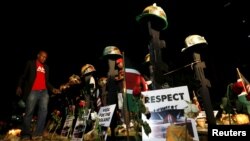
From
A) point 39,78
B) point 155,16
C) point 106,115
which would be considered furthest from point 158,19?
point 39,78

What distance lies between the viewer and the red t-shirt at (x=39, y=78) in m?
7.92

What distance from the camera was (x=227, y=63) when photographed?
46.5 feet

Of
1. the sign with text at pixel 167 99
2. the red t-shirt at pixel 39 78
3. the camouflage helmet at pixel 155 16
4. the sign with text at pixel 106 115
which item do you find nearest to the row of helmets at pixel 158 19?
the camouflage helmet at pixel 155 16

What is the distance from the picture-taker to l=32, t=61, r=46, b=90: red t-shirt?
7918 mm

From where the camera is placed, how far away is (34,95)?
7.77 meters

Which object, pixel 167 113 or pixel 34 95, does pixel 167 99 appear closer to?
pixel 167 113

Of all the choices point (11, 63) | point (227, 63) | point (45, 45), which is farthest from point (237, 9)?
point (11, 63)

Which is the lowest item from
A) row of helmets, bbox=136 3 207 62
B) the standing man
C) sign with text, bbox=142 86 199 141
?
sign with text, bbox=142 86 199 141

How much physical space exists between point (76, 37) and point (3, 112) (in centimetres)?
617

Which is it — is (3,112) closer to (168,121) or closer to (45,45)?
(45,45)

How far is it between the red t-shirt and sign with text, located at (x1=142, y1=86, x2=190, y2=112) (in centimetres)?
435

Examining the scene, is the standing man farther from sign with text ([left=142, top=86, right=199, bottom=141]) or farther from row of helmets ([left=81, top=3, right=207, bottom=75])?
sign with text ([left=142, top=86, right=199, bottom=141])

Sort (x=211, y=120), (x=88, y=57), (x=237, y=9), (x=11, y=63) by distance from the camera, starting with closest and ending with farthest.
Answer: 1. (x=211, y=120)
2. (x=237, y=9)
3. (x=11, y=63)
4. (x=88, y=57)

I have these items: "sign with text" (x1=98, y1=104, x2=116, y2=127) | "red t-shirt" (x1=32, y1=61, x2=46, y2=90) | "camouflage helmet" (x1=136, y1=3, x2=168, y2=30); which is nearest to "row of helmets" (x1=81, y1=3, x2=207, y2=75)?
"camouflage helmet" (x1=136, y1=3, x2=168, y2=30)
